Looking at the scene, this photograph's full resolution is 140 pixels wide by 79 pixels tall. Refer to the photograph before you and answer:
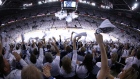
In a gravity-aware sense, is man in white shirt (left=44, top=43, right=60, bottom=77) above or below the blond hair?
below

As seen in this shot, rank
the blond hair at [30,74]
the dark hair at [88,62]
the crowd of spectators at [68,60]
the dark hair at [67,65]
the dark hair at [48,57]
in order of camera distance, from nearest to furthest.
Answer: the blond hair at [30,74], the crowd of spectators at [68,60], the dark hair at [67,65], the dark hair at [88,62], the dark hair at [48,57]

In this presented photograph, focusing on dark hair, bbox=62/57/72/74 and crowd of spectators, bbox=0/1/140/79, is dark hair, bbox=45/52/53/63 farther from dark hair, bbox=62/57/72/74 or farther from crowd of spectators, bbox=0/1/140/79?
dark hair, bbox=62/57/72/74

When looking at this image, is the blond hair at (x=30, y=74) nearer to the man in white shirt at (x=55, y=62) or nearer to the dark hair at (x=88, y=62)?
the dark hair at (x=88, y=62)

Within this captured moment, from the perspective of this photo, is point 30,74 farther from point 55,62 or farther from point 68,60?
point 55,62

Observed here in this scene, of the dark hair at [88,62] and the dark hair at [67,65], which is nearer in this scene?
the dark hair at [67,65]

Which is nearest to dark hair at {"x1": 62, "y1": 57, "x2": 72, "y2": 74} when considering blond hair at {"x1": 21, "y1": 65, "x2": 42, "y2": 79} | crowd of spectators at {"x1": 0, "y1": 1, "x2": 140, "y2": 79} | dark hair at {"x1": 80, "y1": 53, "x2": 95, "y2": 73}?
crowd of spectators at {"x1": 0, "y1": 1, "x2": 140, "y2": 79}

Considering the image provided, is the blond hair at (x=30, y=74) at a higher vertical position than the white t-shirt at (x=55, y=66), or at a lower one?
higher

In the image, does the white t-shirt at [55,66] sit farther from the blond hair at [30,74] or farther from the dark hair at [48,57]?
the blond hair at [30,74]

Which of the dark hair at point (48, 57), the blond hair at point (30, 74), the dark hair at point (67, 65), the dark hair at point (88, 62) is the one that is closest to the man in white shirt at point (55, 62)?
the dark hair at point (48, 57)

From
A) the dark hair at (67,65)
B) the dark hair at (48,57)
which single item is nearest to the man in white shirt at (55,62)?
the dark hair at (48,57)

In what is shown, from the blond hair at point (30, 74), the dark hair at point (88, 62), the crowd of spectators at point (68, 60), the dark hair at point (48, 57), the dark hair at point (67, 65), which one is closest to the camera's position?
the blond hair at point (30, 74)

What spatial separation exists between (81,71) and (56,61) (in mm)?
676

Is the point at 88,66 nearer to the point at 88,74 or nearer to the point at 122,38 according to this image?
the point at 88,74

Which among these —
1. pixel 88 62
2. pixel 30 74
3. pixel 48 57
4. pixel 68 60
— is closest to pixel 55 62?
pixel 48 57
